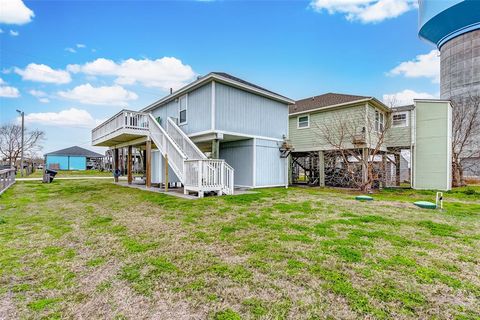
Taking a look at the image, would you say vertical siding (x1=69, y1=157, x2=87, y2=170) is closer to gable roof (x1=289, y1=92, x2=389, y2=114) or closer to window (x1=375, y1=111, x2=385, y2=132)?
gable roof (x1=289, y1=92, x2=389, y2=114)

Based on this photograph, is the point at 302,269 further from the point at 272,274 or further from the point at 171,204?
the point at 171,204

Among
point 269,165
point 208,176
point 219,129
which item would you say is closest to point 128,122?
point 219,129

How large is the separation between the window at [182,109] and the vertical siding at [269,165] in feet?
12.3

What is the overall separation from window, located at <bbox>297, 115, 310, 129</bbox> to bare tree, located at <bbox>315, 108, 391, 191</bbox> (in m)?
0.68

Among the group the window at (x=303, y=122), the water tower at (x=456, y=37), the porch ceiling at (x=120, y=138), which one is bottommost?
the porch ceiling at (x=120, y=138)

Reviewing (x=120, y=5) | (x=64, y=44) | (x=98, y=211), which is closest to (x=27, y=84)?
(x=64, y=44)

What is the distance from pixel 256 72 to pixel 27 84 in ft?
56.5

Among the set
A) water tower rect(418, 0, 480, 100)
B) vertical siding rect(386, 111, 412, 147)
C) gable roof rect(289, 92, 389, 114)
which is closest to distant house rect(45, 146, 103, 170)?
gable roof rect(289, 92, 389, 114)

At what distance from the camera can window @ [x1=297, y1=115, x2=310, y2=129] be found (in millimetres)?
14367

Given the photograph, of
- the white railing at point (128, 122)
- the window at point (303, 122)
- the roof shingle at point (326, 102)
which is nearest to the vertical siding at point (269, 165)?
the window at point (303, 122)

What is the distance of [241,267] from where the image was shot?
9.88ft

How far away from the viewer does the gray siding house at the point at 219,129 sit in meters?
9.67

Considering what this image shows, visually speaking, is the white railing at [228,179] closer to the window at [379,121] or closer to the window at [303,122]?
the window at [303,122]

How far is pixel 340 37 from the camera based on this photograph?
15.3 m
